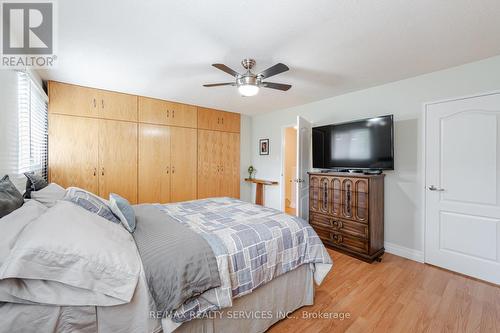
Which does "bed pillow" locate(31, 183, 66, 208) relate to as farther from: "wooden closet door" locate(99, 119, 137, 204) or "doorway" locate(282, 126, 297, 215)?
"doorway" locate(282, 126, 297, 215)

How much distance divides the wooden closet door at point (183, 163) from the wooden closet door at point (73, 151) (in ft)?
4.00

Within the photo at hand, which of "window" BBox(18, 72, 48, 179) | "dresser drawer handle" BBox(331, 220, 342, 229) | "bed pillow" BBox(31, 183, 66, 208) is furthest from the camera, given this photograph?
"dresser drawer handle" BBox(331, 220, 342, 229)

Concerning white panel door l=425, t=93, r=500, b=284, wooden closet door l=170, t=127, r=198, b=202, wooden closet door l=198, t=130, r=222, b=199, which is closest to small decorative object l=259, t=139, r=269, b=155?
wooden closet door l=198, t=130, r=222, b=199

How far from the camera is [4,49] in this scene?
192 centimetres

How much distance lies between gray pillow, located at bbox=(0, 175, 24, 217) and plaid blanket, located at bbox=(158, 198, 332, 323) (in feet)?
→ 3.39

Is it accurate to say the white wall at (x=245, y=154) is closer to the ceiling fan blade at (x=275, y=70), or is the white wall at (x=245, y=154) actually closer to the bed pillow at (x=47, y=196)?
the ceiling fan blade at (x=275, y=70)

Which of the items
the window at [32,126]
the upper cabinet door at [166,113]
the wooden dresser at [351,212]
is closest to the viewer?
the window at [32,126]

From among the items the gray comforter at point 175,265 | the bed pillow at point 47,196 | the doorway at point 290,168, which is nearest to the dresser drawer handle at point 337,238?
the doorway at point 290,168

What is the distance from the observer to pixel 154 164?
3.89 metres

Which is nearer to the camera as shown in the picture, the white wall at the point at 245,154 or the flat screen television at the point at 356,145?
the flat screen television at the point at 356,145

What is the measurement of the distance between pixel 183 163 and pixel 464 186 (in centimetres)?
417

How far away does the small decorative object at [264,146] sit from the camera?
4902 mm

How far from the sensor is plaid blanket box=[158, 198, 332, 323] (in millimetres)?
1307

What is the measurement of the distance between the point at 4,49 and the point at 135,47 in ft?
3.60
